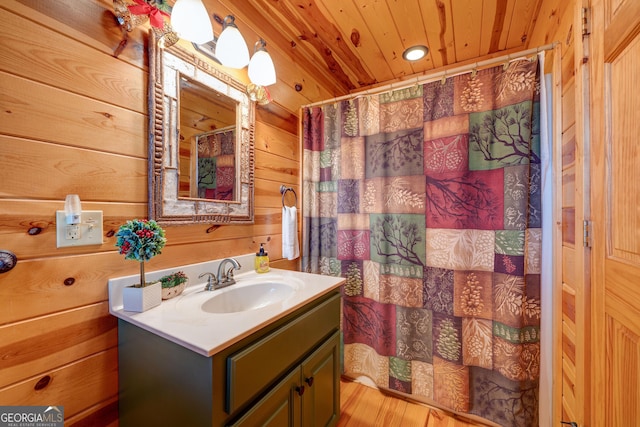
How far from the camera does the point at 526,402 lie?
1196mm

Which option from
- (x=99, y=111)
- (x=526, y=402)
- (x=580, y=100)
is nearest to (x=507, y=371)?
(x=526, y=402)

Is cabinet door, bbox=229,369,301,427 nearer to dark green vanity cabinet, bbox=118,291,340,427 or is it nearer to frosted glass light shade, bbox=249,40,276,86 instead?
dark green vanity cabinet, bbox=118,291,340,427

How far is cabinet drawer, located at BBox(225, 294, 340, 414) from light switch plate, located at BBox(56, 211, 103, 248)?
0.60 meters

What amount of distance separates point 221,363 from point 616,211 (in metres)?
1.10

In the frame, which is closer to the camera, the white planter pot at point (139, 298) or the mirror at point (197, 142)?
the white planter pot at point (139, 298)

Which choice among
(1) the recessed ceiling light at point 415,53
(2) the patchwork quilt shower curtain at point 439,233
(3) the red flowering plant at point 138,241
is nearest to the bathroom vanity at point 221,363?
(3) the red flowering plant at point 138,241

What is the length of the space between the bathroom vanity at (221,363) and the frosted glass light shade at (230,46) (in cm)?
106

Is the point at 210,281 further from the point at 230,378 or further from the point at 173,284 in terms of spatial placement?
the point at 230,378

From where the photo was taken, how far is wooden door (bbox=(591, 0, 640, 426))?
0.56m

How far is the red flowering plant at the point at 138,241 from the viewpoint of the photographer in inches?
30.1

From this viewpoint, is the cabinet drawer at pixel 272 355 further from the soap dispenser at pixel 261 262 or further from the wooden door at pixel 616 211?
the wooden door at pixel 616 211

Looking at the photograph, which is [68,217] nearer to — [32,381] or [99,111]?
[99,111]

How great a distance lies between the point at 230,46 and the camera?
44.7 inches

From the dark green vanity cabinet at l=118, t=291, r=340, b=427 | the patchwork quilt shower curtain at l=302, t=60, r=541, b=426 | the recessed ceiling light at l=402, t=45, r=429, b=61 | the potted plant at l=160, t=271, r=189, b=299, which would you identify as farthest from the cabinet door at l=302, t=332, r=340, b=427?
the recessed ceiling light at l=402, t=45, r=429, b=61
